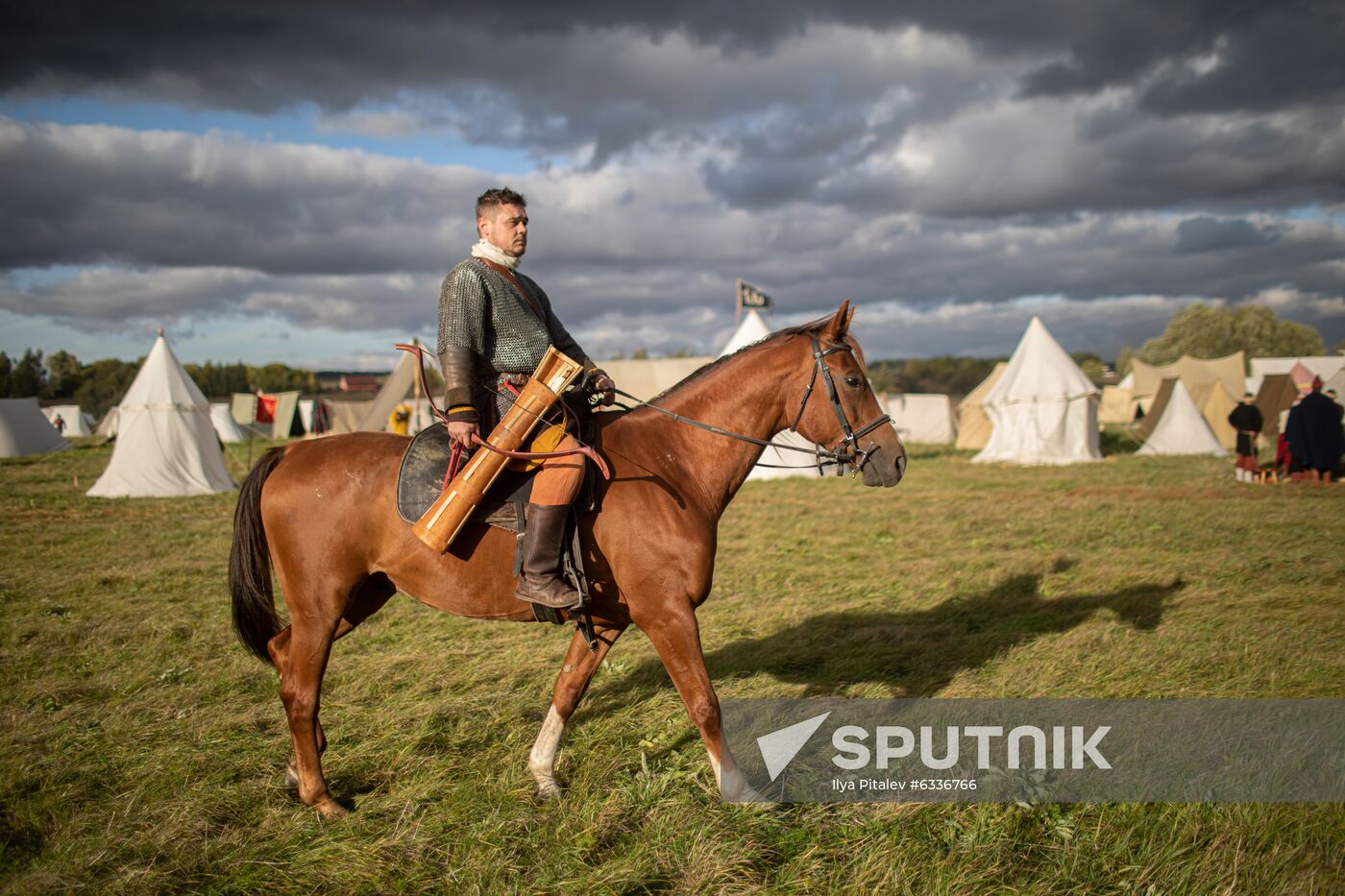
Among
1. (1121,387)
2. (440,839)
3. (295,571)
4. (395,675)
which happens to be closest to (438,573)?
(295,571)

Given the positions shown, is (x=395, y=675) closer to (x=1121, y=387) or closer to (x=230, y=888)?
(x=230, y=888)

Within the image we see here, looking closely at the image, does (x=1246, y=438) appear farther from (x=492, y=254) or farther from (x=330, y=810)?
(x=330, y=810)

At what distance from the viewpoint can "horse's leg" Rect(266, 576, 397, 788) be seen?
4258 mm

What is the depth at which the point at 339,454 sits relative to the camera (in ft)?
14.2

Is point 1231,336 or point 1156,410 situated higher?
point 1231,336

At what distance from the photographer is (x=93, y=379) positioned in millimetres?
62844

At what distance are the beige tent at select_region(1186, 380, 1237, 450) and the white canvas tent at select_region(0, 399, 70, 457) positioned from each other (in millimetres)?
44802

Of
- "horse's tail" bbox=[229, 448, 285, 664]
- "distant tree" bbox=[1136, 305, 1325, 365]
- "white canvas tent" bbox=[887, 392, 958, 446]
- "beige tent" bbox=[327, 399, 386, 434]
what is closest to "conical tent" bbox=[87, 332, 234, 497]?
"horse's tail" bbox=[229, 448, 285, 664]

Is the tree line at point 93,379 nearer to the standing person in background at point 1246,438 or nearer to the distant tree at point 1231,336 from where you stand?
the standing person in background at point 1246,438

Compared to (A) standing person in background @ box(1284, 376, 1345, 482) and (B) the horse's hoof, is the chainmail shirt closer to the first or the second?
(B) the horse's hoof

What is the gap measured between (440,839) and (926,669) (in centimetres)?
378

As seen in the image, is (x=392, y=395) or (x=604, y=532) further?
(x=392, y=395)

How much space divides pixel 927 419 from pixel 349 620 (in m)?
33.6

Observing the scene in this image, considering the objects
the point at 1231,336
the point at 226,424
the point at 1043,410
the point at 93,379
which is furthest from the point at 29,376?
the point at 1231,336
